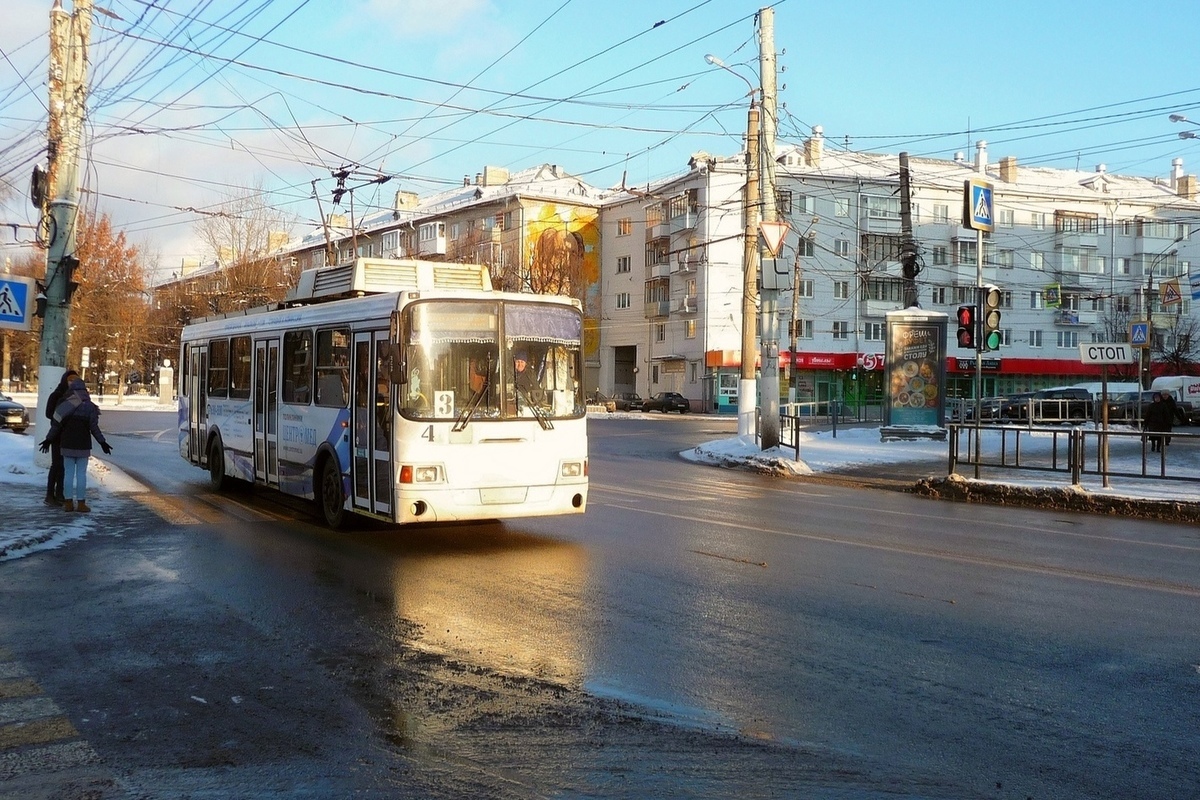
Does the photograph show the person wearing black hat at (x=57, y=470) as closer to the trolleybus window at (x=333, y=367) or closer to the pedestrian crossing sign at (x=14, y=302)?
the pedestrian crossing sign at (x=14, y=302)

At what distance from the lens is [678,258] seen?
6794cm

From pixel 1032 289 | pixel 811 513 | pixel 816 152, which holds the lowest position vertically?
pixel 811 513

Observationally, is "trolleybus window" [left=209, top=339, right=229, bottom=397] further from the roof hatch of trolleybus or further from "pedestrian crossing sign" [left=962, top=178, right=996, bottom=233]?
"pedestrian crossing sign" [left=962, top=178, right=996, bottom=233]

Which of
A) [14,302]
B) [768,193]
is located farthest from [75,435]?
[768,193]

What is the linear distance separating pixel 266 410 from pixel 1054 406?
115 ft

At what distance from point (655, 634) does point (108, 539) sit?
704cm

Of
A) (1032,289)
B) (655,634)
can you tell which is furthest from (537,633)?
→ (1032,289)

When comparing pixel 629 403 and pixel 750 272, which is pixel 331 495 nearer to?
pixel 750 272

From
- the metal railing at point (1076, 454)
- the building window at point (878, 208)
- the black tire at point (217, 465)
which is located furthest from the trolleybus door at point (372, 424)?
the building window at point (878, 208)

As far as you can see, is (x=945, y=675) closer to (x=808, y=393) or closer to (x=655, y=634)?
(x=655, y=634)

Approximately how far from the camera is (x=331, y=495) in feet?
39.7

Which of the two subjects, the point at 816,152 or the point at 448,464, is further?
the point at 816,152

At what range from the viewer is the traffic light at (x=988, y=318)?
62.1 ft

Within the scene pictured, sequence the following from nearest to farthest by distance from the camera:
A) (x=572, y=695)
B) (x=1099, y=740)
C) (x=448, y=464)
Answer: (x=1099, y=740) → (x=572, y=695) → (x=448, y=464)
